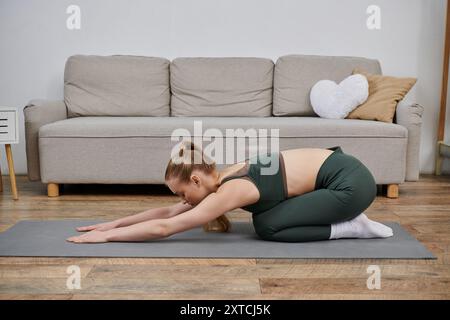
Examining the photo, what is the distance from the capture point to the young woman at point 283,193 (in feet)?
7.49

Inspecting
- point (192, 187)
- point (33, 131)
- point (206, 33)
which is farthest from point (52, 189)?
point (206, 33)

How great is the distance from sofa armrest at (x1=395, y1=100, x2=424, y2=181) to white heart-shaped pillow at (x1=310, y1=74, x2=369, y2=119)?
1.01ft

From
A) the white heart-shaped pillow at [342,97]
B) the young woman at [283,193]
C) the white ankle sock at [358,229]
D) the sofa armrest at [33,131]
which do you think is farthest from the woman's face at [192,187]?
the white heart-shaped pillow at [342,97]

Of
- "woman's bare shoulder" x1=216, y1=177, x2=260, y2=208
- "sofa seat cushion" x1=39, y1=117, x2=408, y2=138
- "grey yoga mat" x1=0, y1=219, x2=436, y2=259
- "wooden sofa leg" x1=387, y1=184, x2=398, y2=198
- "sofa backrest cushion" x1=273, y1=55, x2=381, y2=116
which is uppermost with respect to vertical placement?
"sofa backrest cushion" x1=273, y1=55, x2=381, y2=116

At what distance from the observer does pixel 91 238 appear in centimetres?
238

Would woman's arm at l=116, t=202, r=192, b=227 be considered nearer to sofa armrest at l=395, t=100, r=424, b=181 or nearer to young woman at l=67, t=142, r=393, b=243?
young woman at l=67, t=142, r=393, b=243

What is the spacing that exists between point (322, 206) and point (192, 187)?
0.52 m

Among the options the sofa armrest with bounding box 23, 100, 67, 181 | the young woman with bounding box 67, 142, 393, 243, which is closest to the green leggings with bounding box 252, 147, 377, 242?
the young woman with bounding box 67, 142, 393, 243

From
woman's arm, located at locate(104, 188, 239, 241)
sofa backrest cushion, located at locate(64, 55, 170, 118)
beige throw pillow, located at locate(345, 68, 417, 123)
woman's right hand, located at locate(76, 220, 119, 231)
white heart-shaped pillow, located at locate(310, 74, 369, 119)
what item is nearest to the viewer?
woman's arm, located at locate(104, 188, 239, 241)

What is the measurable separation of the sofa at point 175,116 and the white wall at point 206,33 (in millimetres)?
245

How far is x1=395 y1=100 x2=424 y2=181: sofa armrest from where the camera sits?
11.4ft

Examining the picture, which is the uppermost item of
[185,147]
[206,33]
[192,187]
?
[206,33]

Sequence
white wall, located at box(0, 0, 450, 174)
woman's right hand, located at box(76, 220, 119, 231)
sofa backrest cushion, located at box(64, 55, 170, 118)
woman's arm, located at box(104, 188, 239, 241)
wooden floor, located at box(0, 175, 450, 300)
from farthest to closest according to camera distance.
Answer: white wall, located at box(0, 0, 450, 174) → sofa backrest cushion, located at box(64, 55, 170, 118) → woman's right hand, located at box(76, 220, 119, 231) → woman's arm, located at box(104, 188, 239, 241) → wooden floor, located at box(0, 175, 450, 300)

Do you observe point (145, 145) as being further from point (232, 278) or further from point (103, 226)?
point (232, 278)
